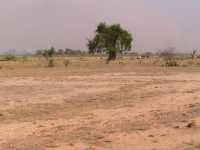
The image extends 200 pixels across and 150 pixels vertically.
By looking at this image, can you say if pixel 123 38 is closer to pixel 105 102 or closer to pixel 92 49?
pixel 92 49

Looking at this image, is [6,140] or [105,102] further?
[105,102]

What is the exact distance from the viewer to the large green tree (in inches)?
3378

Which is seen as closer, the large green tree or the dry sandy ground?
the dry sandy ground

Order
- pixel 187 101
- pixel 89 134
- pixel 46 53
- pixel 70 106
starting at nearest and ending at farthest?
1. pixel 89 134
2. pixel 70 106
3. pixel 187 101
4. pixel 46 53

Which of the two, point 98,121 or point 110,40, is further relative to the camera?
point 110,40

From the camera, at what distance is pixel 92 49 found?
287 ft

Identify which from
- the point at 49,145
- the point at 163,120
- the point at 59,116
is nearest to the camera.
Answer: the point at 49,145

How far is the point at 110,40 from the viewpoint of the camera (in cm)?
8656

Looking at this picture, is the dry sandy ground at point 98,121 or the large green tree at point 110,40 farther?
the large green tree at point 110,40

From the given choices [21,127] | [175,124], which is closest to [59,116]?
[21,127]

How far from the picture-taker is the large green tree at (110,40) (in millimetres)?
85812

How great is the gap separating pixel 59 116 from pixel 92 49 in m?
72.4

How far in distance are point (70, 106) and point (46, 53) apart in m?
85.0

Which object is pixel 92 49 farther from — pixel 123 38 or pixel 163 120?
pixel 163 120
